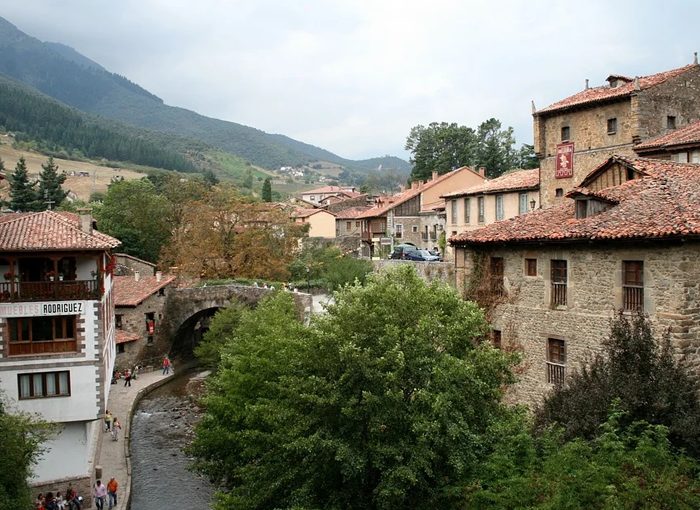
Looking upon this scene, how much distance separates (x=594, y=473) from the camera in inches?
517

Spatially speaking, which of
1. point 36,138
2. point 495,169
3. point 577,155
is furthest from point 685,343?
point 36,138

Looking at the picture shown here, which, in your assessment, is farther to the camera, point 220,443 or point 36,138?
point 36,138

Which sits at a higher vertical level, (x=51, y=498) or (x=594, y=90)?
(x=594, y=90)

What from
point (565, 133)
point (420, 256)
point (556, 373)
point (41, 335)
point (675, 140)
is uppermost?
point (565, 133)

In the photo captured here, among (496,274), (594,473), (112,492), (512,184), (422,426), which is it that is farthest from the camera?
(512,184)

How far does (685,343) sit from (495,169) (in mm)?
73676

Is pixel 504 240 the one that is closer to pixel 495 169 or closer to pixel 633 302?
pixel 633 302

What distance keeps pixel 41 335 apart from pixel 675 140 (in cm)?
2761

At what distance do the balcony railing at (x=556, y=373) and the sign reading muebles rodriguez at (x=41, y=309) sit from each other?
1825 cm

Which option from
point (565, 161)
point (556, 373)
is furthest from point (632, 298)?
point (565, 161)

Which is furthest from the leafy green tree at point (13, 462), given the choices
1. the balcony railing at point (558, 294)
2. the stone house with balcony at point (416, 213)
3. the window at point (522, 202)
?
the stone house with balcony at point (416, 213)

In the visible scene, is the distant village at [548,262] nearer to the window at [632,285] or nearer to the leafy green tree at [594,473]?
the window at [632,285]

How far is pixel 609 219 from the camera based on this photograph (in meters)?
18.5

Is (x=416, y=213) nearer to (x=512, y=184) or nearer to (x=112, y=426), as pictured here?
(x=512, y=184)
